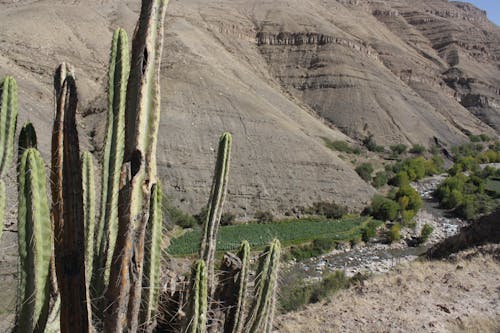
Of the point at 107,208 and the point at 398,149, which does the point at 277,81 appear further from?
the point at 107,208

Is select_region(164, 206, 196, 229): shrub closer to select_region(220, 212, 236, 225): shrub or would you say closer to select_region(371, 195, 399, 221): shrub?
select_region(220, 212, 236, 225): shrub

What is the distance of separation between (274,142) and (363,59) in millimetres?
43076

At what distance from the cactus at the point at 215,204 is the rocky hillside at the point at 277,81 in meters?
23.6

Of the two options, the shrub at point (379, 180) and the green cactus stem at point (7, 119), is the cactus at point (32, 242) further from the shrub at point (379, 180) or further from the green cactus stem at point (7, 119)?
the shrub at point (379, 180)

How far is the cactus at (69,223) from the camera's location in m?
3.90

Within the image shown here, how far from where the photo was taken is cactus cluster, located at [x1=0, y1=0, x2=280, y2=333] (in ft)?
11.5

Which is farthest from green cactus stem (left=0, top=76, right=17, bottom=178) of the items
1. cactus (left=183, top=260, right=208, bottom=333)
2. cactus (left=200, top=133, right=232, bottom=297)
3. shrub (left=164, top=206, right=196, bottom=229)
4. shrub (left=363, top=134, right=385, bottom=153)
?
shrub (left=363, top=134, right=385, bottom=153)

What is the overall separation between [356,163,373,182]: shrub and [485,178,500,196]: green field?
36.1ft

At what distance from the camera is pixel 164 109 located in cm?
3834

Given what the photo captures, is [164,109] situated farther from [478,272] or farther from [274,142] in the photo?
[478,272]

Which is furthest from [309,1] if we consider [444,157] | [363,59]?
[444,157]

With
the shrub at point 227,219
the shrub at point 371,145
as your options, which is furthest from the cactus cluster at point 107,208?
the shrub at point 371,145

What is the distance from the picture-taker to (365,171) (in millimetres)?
43781

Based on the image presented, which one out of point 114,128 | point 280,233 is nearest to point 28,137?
point 114,128
